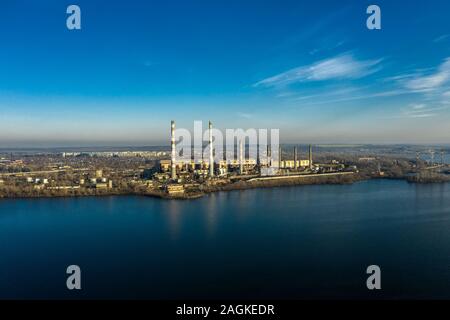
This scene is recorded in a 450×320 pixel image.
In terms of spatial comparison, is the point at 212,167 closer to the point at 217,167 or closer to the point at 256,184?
the point at 217,167

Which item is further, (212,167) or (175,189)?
(212,167)

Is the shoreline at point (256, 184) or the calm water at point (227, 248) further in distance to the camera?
the shoreline at point (256, 184)

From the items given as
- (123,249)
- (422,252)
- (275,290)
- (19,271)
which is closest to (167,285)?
(275,290)

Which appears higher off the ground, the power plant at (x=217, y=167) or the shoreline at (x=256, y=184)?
the power plant at (x=217, y=167)

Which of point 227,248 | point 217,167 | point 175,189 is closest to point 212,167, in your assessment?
point 217,167

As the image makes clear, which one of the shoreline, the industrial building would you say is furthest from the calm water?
the industrial building

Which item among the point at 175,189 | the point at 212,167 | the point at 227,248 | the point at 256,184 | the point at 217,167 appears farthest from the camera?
the point at 217,167

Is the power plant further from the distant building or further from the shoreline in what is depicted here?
the distant building

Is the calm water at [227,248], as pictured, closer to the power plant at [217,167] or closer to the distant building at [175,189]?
the distant building at [175,189]

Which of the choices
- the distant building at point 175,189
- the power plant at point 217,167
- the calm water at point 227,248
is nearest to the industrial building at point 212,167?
the power plant at point 217,167
